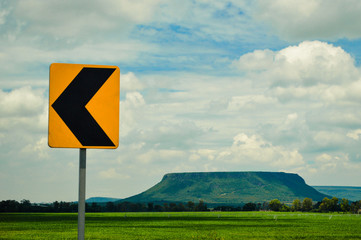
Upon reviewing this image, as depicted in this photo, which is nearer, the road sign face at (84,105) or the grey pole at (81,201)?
the grey pole at (81,201)

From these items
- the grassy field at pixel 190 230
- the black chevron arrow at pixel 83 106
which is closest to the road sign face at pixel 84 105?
the black chevron arrow at pixel 83 106

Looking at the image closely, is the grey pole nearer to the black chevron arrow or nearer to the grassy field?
the black chevron arrow

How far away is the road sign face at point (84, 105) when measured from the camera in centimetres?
585

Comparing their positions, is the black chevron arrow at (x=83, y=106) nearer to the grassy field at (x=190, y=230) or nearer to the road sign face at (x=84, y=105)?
the road sign face at (x=84, y=105)

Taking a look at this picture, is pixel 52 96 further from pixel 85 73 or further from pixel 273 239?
Result: pixel 273 239

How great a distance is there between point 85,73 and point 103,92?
34 cm

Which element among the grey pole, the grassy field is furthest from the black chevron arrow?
the grassy field

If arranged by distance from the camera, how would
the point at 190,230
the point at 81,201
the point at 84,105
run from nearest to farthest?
the point at 81,201
the point at 84,105
the point at 190,230

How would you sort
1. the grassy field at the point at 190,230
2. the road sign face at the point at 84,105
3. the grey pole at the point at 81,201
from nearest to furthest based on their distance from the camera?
the grey pole at the point at 81,201
the road sign face at the point at 84,105
the grassy field at the point at 190,230

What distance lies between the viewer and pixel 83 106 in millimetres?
5914

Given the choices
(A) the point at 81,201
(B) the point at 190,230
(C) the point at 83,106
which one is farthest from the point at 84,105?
(B) the point at 190,230

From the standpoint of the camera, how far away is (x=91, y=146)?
5824 millimetres

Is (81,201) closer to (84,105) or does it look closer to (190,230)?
(84,105)

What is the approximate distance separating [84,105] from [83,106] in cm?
2
